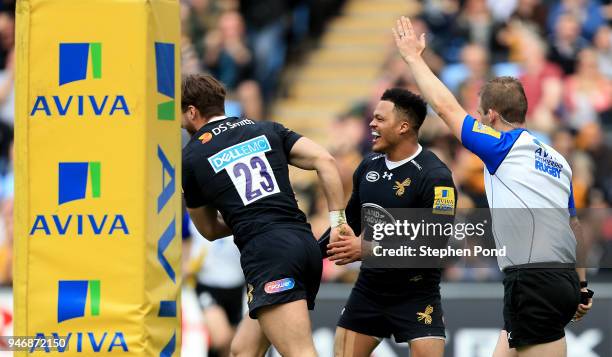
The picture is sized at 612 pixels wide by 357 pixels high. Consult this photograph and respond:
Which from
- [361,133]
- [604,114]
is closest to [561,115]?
[604,114]

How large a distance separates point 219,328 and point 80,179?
5.48m

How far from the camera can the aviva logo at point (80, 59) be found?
6047mm

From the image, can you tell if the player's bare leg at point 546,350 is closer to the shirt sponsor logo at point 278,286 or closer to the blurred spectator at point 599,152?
the shirt sponsor logo at point 278,286

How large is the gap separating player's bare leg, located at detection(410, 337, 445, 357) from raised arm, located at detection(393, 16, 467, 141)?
1.60 meters

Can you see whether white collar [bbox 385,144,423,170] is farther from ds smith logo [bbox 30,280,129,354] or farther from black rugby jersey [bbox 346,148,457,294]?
ds smith logo [bbox 30,280,129,354]

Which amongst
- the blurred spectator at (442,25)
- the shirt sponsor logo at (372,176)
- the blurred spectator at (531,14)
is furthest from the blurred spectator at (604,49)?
the shirt sponsor logo at (372,176)

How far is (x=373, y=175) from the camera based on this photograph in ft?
26.2

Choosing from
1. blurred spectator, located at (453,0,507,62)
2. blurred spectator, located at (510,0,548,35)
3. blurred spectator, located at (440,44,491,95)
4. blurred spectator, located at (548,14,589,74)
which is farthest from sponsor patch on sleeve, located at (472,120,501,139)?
blurred spectator, located at (510,0,548,35)

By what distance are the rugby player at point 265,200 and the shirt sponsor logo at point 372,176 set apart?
53 centimetres

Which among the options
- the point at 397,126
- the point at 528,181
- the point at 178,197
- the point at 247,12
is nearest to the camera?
the point at 178,197

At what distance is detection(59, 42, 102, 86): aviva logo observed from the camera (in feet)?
19.8

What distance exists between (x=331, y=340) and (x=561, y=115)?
394cm

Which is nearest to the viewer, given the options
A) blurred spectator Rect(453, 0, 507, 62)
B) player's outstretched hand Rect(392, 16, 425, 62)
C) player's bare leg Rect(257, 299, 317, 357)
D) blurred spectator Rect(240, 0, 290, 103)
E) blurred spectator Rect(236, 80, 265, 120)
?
player's outstretched hand Rect(392, 16, 425, 62)

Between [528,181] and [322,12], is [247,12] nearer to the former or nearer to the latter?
[322,12]
